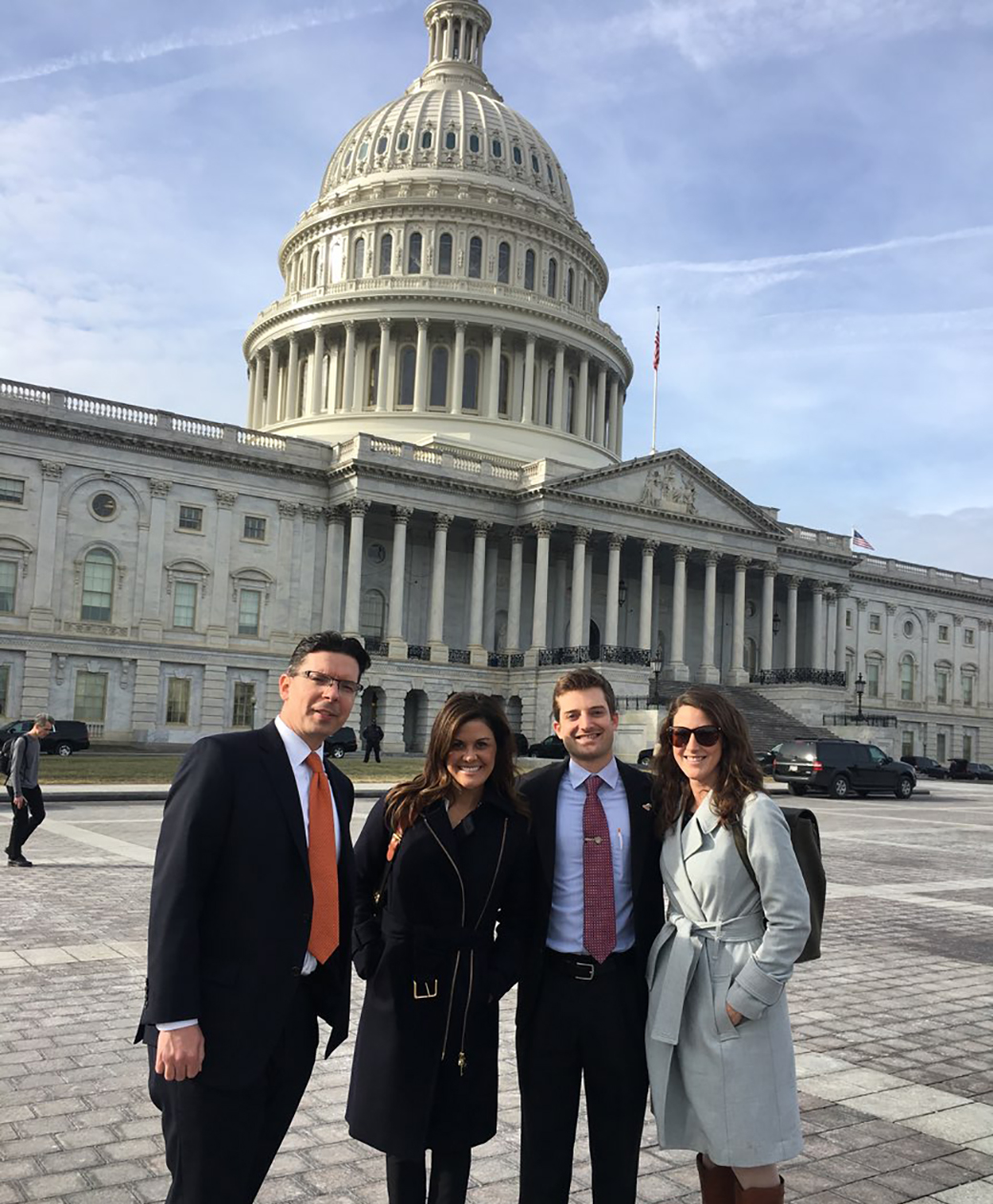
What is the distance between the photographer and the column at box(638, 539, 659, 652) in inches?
2452

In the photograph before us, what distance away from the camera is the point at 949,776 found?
6250 centimetres

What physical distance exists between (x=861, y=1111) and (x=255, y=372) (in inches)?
3136

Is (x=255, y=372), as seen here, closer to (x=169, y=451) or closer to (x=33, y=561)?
(x=169, y=451)

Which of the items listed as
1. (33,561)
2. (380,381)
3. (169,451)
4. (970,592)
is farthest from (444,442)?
(970,592)

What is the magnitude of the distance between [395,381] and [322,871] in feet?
229

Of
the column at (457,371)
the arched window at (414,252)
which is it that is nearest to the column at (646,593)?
the column at (457,371)

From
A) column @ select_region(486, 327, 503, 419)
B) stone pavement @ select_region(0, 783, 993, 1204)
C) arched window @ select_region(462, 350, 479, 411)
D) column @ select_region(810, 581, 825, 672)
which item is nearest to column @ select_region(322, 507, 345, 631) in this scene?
column @ select_region(486, 327, 503, 419)

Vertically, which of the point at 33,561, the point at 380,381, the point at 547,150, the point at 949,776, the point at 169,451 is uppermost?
the point at 547,150

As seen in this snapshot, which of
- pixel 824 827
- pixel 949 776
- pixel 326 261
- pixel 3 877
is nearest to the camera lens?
pixel 3 877

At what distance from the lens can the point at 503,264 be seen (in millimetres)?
77500

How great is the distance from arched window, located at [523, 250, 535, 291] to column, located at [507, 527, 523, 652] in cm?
2413

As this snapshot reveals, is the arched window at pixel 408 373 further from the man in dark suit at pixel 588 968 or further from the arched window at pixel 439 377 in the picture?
the man in dark suit at pixel 588 968

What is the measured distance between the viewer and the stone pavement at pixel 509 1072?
17.7 feet

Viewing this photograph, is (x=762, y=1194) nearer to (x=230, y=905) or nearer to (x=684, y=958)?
(x=684, y=958)
